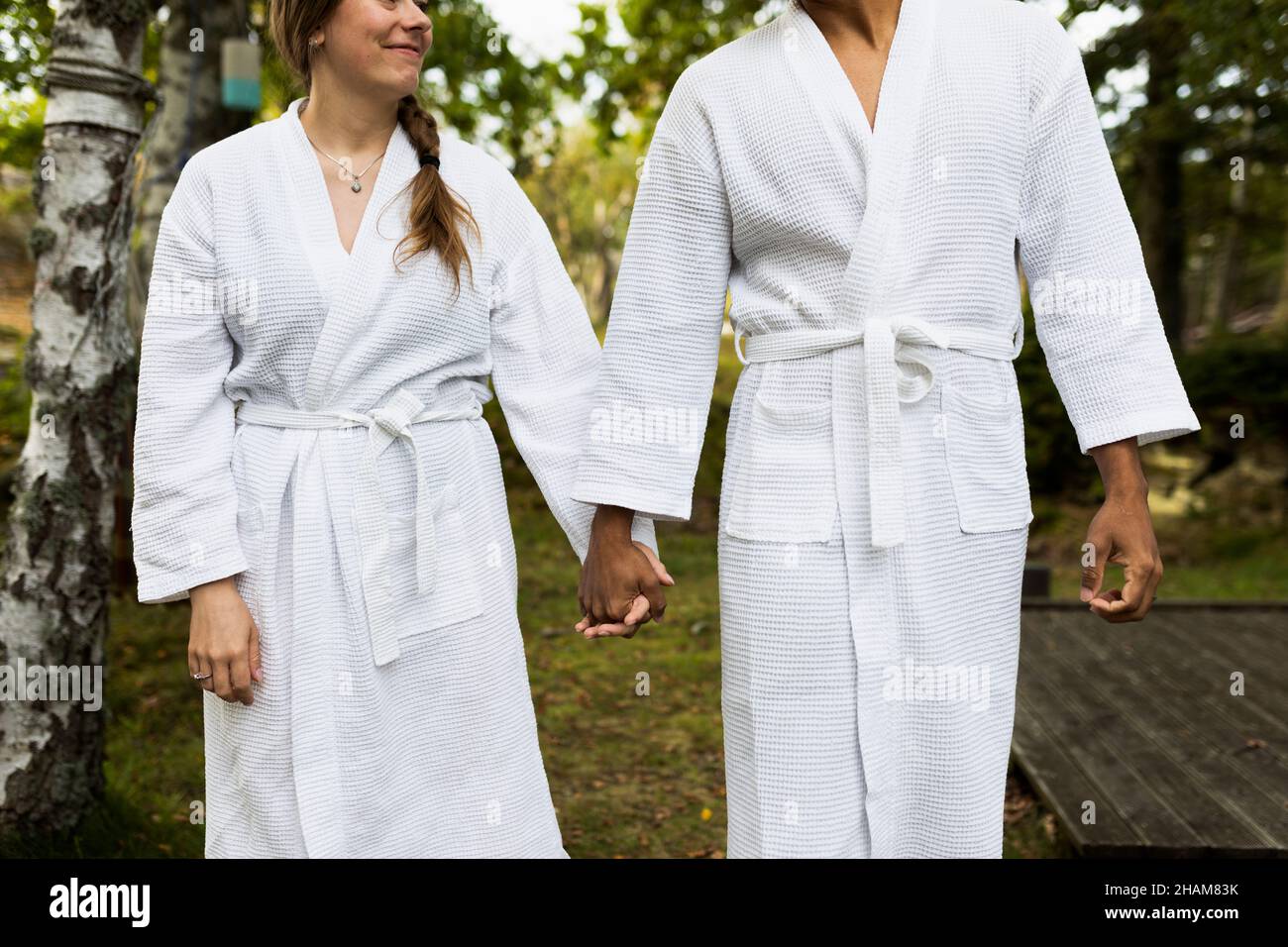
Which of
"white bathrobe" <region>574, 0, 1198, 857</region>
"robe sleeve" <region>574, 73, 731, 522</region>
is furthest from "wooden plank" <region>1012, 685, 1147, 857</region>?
"robe sleeve" <region>574, 73, 731, 522</region>

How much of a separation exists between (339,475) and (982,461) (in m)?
1.11

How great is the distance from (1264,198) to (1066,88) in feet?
52.2

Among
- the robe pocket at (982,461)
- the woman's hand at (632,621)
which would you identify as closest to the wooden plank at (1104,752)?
the robe pocket at (982,461)

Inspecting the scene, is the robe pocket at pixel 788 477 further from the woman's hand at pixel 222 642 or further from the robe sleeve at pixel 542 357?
the woman's hand at pixel 222 642

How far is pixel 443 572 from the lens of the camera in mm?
2453

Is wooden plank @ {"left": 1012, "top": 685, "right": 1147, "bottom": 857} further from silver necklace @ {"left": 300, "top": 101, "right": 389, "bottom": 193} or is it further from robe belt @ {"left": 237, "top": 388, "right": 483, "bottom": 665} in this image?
silver necklace @ {"left": 300, "top": 101, "right": 389, "bottom": 193}

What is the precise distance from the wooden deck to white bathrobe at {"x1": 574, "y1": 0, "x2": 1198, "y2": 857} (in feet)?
4.53

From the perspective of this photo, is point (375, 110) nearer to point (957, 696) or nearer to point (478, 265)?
point (478, 265)

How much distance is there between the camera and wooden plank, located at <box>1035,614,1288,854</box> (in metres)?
3.31

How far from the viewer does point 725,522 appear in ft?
7.21

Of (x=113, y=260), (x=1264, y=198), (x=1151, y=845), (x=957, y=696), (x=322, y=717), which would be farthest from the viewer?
(x=1264, y=198)

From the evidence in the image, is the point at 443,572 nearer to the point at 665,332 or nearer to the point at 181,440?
the point at 181,440

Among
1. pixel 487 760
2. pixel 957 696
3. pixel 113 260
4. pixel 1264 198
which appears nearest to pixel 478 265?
pixel 487 760

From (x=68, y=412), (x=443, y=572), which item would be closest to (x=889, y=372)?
(x=443, y=572)
